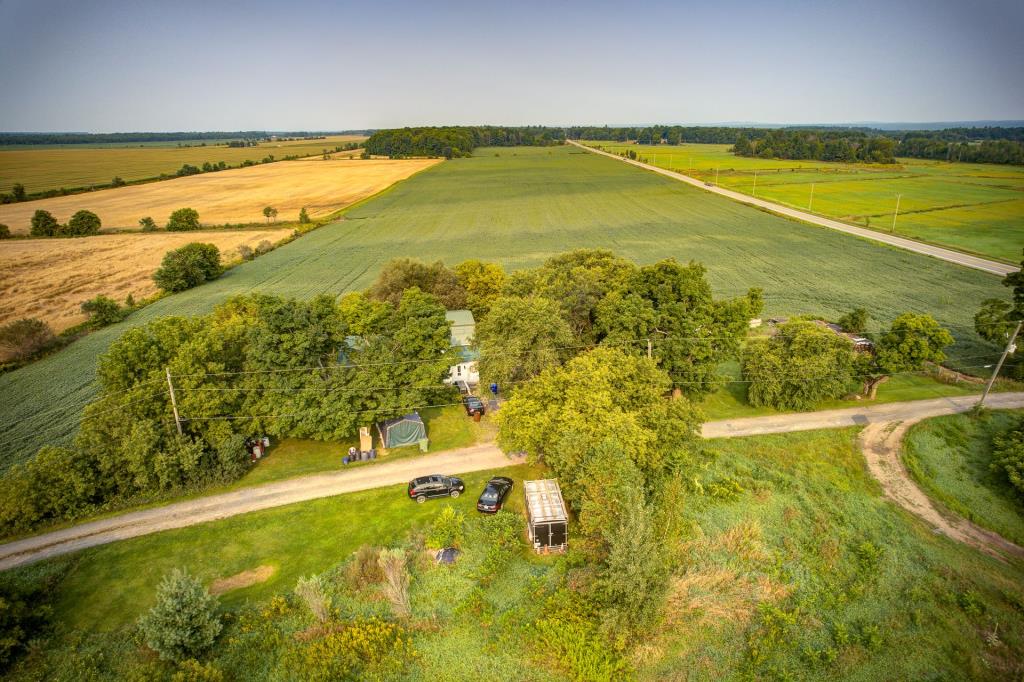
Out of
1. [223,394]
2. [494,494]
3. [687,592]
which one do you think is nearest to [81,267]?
[223,394]

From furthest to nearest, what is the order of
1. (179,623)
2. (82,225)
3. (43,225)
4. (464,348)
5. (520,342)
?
(82,225) < (43,225) < (464,348) < (520,342) < (179,623)

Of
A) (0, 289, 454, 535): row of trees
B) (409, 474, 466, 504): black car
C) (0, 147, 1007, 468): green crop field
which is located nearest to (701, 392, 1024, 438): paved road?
(0, 147, 1007, 468): green crop field

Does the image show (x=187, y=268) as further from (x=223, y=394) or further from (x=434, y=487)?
(x=434, y=487)

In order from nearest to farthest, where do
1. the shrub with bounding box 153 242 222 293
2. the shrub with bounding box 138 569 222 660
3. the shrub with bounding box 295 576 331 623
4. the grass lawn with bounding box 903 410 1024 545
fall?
the shrub with bounding box 138 569 222 660
the shrub with bounding box 295 576 331 623
the grass lawn with bounding box 903 410 1024 545
the shrub with bounding box 153 242 222 293

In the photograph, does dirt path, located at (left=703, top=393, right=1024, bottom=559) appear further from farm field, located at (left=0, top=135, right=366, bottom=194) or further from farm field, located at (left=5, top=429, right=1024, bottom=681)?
farm field, located at (left=0, top=135, right=366, bottom=194)

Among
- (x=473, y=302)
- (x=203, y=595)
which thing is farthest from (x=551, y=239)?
→ (x=203, y=595)

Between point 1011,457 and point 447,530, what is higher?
point 1011,457
